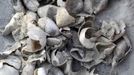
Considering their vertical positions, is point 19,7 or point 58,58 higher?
point 19,7

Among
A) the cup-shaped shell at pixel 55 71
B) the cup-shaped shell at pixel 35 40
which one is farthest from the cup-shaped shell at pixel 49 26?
the cup-shaped shell at pixel 55 71

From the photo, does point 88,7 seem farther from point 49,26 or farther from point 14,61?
point 14,61

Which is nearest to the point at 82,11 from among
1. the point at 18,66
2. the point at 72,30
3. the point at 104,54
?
the point at 72,30

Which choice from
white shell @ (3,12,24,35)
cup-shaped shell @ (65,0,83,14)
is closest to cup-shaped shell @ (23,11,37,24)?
white shell @ (3,12,24,35)

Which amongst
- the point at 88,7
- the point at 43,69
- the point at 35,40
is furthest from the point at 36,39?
the point at 88,7

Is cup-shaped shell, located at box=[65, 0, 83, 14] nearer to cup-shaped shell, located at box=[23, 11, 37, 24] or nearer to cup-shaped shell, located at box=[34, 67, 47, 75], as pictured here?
cup-shaped shell, located at box=[23, 11, 37, 24]

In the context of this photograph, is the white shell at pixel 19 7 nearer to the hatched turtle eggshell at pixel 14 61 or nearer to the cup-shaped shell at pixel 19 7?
the cup-shaped shell at pixel 19 7
